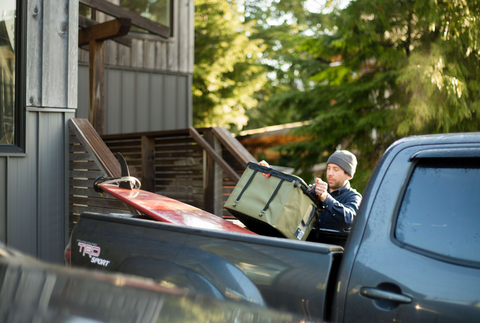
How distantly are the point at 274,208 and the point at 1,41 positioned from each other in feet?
12.7

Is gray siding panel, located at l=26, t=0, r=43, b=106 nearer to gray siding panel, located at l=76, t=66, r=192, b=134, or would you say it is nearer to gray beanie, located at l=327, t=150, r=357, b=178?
gray beanie, located at l=327, t=150, r=357, b=178

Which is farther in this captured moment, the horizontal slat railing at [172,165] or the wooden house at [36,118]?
the horizontal slat railing at [172,165]

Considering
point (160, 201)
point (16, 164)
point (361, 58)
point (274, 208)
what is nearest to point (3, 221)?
point (16, 164)

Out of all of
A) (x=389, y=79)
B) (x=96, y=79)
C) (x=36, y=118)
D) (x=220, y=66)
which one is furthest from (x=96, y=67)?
(x=220, y=66)

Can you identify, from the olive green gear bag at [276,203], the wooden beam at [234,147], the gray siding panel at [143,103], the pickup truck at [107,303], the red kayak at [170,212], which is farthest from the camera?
the gray siding panel at [143,103]

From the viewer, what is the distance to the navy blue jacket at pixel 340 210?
3195mm

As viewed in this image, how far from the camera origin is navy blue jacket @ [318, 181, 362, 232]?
3195 millimetres

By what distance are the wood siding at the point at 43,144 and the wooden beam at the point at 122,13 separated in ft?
7.27

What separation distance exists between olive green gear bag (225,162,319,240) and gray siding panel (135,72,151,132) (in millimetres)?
8581

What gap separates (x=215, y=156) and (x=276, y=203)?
11.1 ft

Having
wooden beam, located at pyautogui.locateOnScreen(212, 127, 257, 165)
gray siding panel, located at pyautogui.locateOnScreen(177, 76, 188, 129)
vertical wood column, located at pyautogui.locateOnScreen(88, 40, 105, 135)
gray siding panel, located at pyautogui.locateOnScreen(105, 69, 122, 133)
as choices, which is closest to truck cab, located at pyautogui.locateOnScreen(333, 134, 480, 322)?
wooden beam, located at pyautogui.locateOnScreen(212, 127, 257, 165)

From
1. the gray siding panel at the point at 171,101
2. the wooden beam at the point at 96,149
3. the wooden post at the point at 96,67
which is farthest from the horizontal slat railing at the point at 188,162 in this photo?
the gray siding panel at the point at 171,101

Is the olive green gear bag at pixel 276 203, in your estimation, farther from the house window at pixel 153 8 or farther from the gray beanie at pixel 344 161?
the house window at pixel 153 8

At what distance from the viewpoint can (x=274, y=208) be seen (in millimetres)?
2984
